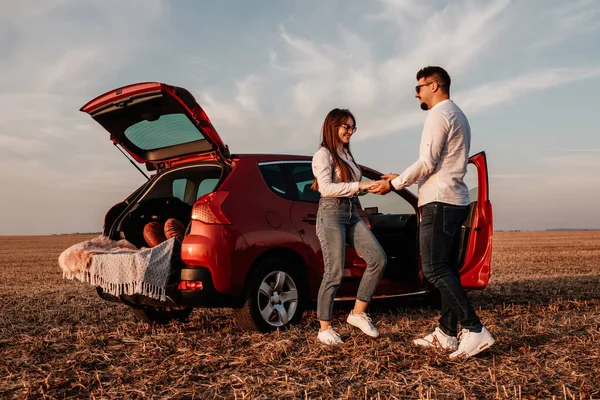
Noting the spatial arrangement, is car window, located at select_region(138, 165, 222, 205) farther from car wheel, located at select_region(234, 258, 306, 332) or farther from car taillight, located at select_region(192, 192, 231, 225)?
car wheel, located at select_region(234, 258, 306, 332)

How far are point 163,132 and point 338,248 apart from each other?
2.17m

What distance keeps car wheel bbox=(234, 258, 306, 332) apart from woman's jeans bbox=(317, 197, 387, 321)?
639 millimetres

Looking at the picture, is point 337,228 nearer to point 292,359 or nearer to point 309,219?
point 309,219

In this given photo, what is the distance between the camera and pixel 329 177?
16.2ft

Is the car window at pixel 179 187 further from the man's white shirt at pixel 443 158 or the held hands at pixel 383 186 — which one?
the man's white shirt at pixel 443 158

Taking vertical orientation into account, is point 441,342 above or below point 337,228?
below

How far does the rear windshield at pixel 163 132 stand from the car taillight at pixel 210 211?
2.09 feet

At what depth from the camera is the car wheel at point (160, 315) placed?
6.45 meters

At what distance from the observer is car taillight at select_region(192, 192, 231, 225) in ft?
17.1

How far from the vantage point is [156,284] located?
5.11m

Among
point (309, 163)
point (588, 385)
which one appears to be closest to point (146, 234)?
point (309, 163)

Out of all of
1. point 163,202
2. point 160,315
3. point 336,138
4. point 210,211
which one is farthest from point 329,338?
point 163,202

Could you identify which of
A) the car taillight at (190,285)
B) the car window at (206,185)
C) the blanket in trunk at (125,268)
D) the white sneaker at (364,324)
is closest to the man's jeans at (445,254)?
the white sneaker at (364,324)

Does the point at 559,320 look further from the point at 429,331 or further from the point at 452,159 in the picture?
the point at 452,159
